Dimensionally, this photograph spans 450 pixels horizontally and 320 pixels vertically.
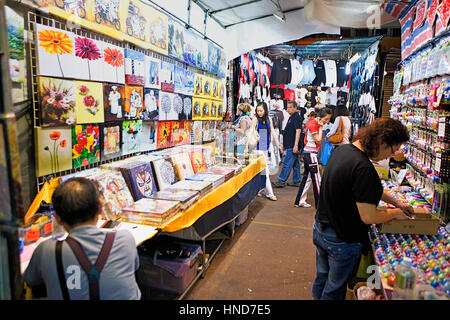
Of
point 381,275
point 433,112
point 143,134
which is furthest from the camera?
point 143,134

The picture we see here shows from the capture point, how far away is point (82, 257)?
1.33 meters

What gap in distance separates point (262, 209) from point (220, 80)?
2.48 metres

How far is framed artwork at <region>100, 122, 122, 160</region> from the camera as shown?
2771mm

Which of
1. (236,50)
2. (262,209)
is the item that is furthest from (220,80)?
(262,209)

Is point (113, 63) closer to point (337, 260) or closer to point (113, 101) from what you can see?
point (113, 101)

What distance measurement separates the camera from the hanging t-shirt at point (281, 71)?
886 cm

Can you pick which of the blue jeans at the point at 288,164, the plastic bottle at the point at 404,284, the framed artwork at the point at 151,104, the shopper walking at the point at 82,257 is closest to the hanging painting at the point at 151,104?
the framed artwork at the point at 151,104

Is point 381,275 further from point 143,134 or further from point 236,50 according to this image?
point 236,50

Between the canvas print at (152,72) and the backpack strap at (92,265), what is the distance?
230cm

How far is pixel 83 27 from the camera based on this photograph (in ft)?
7.95

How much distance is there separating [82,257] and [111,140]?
1.72m

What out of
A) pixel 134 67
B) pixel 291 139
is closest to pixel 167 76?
pixel 134 67

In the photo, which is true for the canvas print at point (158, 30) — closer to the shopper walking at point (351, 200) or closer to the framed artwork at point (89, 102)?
the framed artwork at point (89, 102)

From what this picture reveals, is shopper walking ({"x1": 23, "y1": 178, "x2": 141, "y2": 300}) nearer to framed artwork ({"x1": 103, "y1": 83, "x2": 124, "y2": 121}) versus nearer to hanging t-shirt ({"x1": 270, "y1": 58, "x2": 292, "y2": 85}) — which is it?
framed artwork ({"x1": 103, "y1": 83, "x2": 124, "y2": 121})
